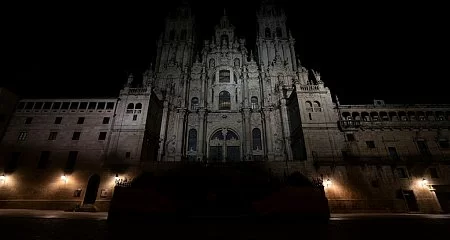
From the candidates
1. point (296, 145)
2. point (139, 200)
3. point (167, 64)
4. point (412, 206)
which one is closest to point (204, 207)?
point (139, 200)

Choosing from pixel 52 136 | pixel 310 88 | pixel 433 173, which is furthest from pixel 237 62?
pixel 433 173

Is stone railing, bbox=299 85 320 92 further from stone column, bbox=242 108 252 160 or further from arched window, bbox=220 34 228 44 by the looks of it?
arched window, bbox=220 34 228 44

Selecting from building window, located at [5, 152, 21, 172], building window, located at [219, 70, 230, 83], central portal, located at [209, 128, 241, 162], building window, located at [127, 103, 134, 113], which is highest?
building window, located at [219, 70, 230, 83]

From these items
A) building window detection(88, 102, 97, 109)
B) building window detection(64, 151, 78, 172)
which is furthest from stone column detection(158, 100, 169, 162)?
building window detection(64, 151, 78, 172)

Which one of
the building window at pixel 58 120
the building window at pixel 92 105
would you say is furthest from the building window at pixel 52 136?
the building window at pixel 92 105

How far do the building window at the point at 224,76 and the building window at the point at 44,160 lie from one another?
2856 centimetres

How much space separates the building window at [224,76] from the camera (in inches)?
1658

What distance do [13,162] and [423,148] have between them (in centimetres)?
5342

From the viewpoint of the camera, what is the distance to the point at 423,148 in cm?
2927

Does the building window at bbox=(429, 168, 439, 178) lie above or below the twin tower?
below

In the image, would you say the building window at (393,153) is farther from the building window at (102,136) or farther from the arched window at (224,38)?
the building window at (102,136)

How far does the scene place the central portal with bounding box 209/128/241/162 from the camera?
35.1 meters

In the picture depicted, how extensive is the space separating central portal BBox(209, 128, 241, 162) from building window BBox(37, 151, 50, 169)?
847 inches

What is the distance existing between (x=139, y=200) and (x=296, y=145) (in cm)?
2415
